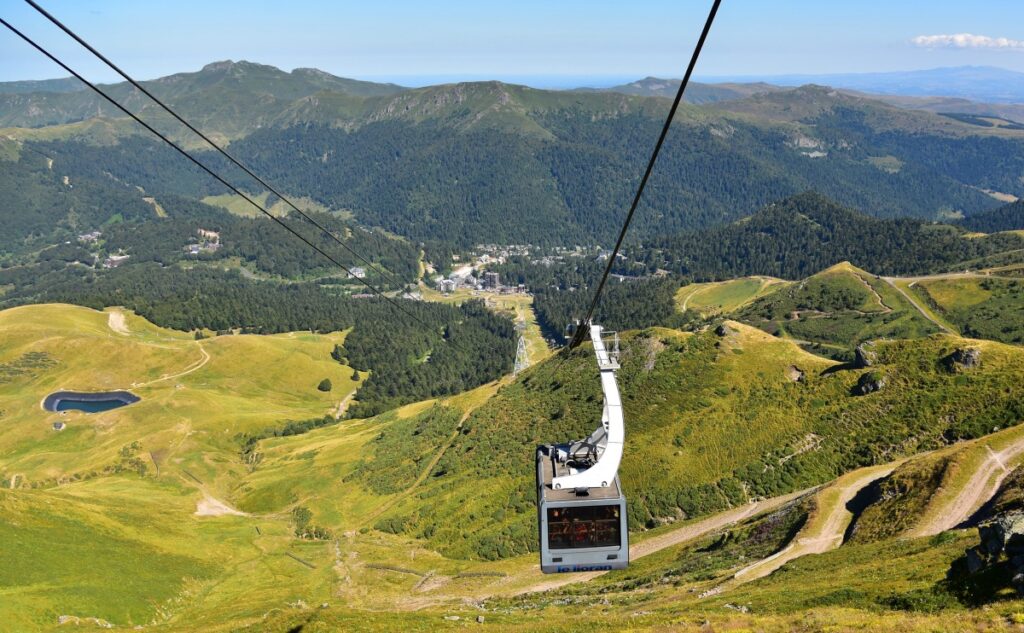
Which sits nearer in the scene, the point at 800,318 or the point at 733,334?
the point at 733,334

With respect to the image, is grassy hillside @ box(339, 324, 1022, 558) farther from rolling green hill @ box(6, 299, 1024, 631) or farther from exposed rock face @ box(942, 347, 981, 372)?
exposed rock face @ box(942, 347, 981, 372)

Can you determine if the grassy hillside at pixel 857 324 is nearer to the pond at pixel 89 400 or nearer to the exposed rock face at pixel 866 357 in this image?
the exposed rock face at pixel 866 357

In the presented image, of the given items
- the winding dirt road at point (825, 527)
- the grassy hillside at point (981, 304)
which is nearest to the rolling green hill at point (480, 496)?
the winding dirt road at point (825, 527)

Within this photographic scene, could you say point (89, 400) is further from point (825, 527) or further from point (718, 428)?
point (825, 527)

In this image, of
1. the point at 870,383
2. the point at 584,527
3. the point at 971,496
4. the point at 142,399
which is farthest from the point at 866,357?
the point at 142,399

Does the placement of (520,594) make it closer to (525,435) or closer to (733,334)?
(525,435)

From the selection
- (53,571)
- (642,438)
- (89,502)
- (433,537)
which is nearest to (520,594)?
(433,537)

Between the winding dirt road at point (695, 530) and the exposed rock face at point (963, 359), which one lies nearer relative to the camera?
the winding dirt road at point (695, 530)
